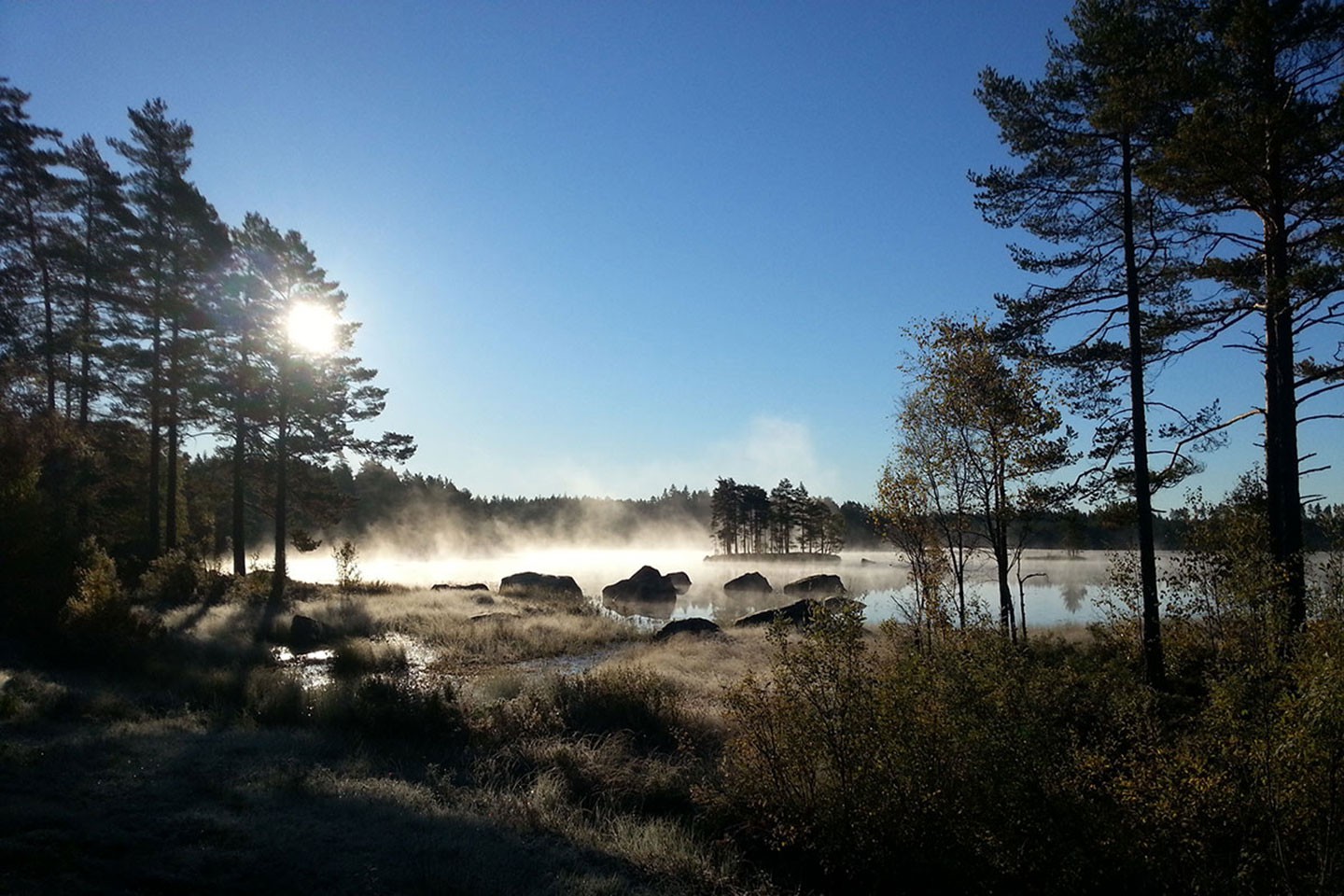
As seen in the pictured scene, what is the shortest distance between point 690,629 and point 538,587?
16.2 m

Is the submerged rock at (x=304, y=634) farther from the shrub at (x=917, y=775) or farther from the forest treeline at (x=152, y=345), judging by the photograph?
the shrub at (x=917, y=775)

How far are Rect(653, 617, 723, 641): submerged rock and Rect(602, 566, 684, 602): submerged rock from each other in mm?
17104

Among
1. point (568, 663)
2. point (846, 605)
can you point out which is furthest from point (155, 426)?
point (846, 605)

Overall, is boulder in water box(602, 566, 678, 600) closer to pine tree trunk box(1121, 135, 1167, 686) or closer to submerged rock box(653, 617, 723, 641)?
submerged rock box(653, 617, 723, 641)

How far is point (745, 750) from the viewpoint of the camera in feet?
27.9

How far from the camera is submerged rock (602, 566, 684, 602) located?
42.9m

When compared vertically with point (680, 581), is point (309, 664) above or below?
above

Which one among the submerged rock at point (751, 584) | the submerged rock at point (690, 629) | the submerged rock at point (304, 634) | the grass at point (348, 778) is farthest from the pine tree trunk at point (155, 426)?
the submerged rock at point (751, 584)

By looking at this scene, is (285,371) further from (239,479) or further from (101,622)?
(101,622)

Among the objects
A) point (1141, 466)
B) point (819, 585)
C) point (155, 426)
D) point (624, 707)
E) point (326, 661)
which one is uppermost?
point (155, 426)

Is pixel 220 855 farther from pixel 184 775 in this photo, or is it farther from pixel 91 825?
pixel 184 775

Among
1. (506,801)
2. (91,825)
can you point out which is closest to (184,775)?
(91,825)

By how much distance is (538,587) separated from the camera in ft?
129

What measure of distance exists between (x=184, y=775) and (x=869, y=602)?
37241mm
